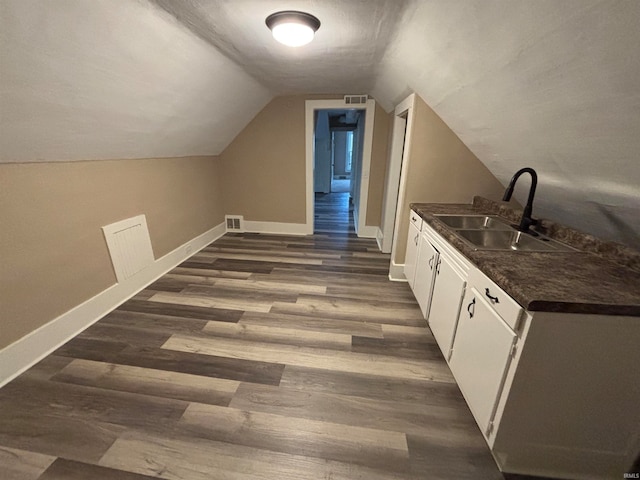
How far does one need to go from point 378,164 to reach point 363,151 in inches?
11.7

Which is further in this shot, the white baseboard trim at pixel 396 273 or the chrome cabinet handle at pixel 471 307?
the white baseboard trim at pixel 396 273

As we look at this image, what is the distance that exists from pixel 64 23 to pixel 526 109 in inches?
87.5

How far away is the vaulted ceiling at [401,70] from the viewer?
948 millimetres

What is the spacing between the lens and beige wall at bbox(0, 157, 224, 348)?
5.31ft

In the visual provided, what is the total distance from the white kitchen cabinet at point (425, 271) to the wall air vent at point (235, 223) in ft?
10.1

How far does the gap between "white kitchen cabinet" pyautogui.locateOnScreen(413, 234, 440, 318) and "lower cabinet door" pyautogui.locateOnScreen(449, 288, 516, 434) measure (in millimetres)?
514

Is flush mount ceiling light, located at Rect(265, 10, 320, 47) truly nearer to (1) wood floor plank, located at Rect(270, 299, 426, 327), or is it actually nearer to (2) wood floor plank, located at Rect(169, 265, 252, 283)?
(1) wood floor plank, located at Rect(270, 299, 426, 327)

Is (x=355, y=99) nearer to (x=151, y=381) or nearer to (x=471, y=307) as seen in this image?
(x=471, y=307)

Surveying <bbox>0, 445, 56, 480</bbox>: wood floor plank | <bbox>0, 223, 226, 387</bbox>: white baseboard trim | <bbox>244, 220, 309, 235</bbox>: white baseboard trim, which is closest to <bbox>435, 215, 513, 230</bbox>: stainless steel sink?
<bbox>244, 220, 309, 235</bbox>: white baseboard trim

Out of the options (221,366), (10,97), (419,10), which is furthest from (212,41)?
(221,366)

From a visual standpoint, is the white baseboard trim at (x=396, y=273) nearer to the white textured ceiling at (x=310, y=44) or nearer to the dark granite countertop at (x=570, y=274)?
the dark granite countertop at (x=570, y=274)

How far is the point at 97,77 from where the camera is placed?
1.50m

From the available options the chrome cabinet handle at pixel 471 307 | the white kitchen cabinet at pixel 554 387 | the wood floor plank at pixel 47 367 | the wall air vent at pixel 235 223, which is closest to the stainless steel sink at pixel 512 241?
the chrome cabinet handle at pixel 471 307

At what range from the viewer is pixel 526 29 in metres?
1.01
